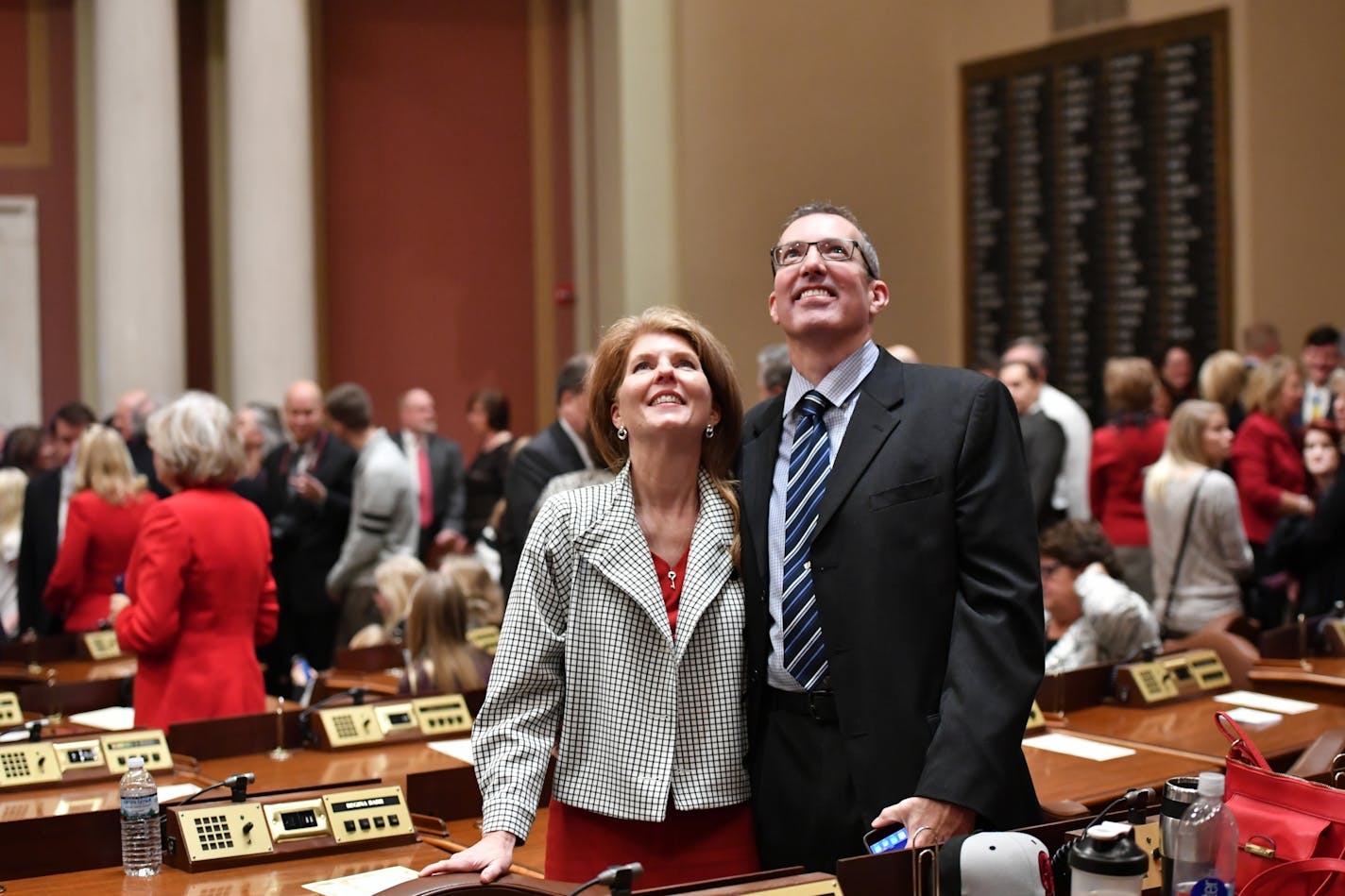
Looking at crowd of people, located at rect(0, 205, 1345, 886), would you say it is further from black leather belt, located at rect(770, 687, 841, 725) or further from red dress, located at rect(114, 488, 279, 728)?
red dress, located at rect(114, 488, 279, 728)

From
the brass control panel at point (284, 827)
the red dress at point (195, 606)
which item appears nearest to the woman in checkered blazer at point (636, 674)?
the brass control panel at point (284, 827)

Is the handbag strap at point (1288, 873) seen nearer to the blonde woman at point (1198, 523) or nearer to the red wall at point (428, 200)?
the blonde woman at point (1198, 523)

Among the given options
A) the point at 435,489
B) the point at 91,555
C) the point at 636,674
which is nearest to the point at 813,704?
the point at 636,674

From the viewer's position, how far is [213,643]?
4.32 metres

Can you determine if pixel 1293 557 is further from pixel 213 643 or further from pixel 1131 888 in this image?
pixel 1131 888

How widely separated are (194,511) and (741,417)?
203 centimetres

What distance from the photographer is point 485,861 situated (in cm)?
231

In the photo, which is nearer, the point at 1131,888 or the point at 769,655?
the point at 1131,888

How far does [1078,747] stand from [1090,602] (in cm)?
→ 94

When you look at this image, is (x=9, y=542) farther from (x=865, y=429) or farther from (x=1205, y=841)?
(x=1205, y=841)

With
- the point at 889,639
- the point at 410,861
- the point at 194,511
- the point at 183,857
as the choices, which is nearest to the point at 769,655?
the point at 889,639

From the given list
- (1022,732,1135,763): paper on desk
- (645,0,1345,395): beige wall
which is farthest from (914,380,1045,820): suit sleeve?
(645,0,1345,395): beige wall

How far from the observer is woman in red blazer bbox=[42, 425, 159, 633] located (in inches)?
233

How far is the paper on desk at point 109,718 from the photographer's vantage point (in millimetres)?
4680
